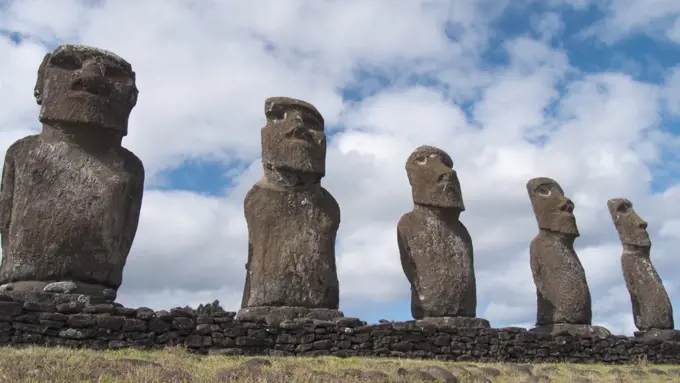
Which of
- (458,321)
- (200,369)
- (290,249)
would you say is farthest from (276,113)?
(200,369)

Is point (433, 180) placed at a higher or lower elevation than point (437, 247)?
higher

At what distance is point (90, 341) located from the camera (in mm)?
8719

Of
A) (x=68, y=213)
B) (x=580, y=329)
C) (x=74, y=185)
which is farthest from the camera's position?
(x=580, y=329)

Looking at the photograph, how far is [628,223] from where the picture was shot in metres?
17.8

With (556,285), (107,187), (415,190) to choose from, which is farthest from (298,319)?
(556,285)

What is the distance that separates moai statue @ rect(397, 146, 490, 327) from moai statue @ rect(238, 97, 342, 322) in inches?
70.3

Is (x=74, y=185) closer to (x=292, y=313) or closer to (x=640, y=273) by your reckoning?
(x=292, y=313)

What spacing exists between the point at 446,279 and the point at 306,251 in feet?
8.86

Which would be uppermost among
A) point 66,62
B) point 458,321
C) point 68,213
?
point 66,62

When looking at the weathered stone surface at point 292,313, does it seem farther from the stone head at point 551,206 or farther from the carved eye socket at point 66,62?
the stone head at point 551,206

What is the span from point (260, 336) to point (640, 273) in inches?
422

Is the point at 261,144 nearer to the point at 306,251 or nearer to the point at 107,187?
the point at 306,251

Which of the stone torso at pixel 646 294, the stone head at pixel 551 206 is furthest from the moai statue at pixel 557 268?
the stone torso at pixel 646 294

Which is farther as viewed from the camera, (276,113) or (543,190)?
(543,190)
